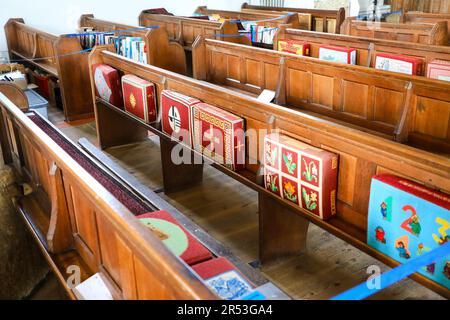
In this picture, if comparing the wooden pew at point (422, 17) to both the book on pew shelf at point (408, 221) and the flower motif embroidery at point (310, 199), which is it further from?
the book on pew shelf at point (408, 221)

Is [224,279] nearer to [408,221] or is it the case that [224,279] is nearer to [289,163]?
[408,221]

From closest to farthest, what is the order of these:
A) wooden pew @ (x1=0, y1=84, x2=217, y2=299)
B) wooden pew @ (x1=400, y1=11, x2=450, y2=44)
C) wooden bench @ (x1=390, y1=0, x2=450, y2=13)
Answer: wooden pew @ (x1=0, y1=84, x2=217, y2=299) → wooden pew @ (x1=400, y1=11, x2=450, y2=44) → wooden bench @ (x1=390, y1=0, x2=450, y2=13)

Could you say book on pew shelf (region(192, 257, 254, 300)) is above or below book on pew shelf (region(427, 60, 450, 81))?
below

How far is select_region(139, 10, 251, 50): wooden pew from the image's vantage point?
18.6 ft

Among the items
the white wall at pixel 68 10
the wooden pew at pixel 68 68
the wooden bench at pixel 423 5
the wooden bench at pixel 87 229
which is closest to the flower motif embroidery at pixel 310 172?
the wooden bench at pixel 87 229

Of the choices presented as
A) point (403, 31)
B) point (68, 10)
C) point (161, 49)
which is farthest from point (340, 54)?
point (68, 10)

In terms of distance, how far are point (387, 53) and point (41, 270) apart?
3061mm

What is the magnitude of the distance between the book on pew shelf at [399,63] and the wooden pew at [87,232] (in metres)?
2.74

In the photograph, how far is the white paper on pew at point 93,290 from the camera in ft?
5.76

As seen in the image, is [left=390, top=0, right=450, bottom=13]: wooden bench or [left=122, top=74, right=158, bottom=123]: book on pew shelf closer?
[left=122, top=74, right=158, bottom=123]: book on pew shelf

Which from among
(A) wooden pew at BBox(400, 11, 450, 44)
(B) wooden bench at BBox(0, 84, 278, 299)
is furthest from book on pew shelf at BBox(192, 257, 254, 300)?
(A) wooden pew at BBox(400, 11, 450, 44)

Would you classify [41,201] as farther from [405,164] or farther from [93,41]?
[93,41]

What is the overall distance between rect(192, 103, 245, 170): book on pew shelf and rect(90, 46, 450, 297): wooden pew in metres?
0.05

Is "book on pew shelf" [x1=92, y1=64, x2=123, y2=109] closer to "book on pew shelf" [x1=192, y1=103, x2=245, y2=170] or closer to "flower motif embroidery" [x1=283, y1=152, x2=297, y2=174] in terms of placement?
"book on pew shelf" [x1=192, y1=103, x2=245, y2=170]
